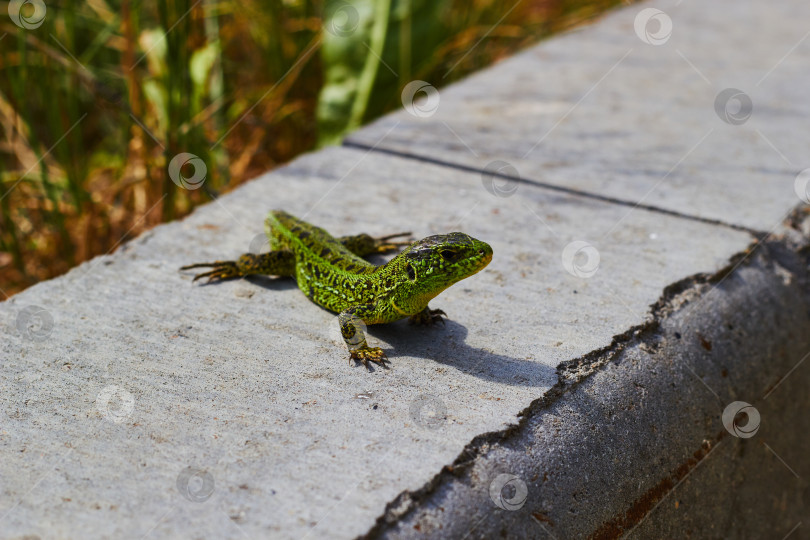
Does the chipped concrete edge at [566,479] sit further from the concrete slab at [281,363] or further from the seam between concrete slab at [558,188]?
the seam between concrete slab at [558,188]

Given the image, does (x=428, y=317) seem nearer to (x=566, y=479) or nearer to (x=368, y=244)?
(x=368, y=244)

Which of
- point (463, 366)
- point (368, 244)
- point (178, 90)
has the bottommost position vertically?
point (463, 366)

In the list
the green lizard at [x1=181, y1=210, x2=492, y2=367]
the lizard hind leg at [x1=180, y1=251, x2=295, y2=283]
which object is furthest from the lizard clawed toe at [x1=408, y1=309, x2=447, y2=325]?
the lizard hind leg at [x1=180, y1=251, x2=295, y2=283]

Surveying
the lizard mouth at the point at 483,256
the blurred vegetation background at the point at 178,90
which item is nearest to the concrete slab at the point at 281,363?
the lizard mouth at the point at 483,256

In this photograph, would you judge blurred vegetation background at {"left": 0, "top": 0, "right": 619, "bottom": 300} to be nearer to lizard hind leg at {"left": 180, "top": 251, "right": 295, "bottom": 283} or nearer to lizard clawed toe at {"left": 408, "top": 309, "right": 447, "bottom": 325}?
lizard hind leg at {"left": 180, "top": 251, "right": 295, "bottom": 283}

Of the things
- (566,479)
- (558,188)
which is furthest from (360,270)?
(558,188)

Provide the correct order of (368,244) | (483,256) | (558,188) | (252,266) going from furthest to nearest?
1. (558,188)
2. (368,244)
3. (252,266)
4. (483,256)

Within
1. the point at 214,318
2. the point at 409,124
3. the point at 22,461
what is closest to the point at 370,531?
the point at 22,461
